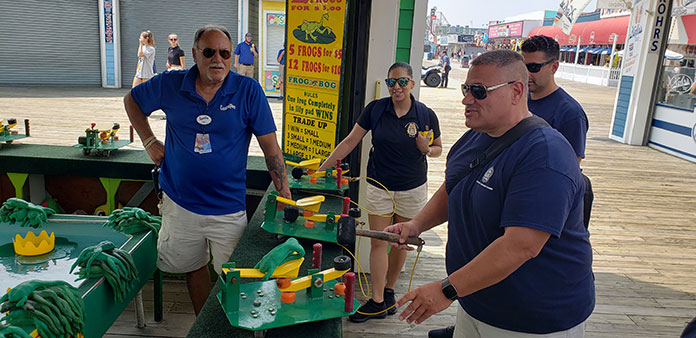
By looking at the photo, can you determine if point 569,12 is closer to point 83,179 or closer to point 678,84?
point 678,84

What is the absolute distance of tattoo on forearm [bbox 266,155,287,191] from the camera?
2.66m

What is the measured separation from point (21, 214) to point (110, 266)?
0.93m

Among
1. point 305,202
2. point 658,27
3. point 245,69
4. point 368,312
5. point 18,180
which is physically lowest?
point 368,312

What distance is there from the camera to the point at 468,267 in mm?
1470

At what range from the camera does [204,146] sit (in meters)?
Result: 2.49

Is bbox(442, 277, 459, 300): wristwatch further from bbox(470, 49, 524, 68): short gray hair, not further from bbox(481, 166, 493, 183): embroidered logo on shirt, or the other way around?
bbox(470, 49, 524, 68): short gray hair

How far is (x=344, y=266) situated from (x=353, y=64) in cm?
238

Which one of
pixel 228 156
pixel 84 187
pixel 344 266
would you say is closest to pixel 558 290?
pixel 344 266

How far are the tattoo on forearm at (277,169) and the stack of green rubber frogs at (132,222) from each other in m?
0.75

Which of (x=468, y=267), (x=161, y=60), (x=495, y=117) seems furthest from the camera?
(x=161, y=60)

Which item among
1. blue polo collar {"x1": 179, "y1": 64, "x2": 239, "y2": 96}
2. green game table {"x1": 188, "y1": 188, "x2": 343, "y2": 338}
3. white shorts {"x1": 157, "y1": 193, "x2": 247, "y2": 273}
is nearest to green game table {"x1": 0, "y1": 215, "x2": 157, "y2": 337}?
white shorts {"x1": 157, "y1": 193, "x2": 247, "y2": 273}

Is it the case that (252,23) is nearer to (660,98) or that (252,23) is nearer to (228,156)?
(660,98)

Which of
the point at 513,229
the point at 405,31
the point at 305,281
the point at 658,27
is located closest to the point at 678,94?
the point at 658,27

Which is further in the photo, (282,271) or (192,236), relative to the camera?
(192,236)
